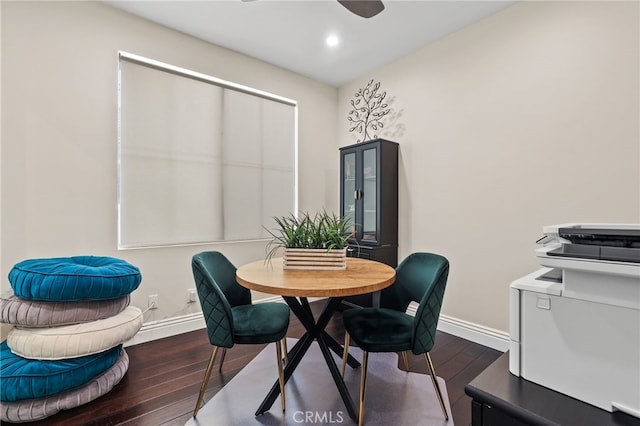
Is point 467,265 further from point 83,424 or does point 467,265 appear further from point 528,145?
point 83,424

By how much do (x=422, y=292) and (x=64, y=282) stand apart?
213 cm

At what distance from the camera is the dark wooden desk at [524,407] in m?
0.72

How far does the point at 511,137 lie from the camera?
2.39 m

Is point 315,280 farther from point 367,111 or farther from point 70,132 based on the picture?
point 367,111

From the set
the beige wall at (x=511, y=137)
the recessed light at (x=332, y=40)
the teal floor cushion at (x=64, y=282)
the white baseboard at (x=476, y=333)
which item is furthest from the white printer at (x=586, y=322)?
the recessed light at (x=332, y=40)

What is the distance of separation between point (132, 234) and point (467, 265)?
298cm

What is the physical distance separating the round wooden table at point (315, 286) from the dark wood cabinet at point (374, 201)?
39.8 inches

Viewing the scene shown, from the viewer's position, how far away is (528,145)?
2.30 metres

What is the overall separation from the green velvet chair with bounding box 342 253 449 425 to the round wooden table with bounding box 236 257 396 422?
17 centimetres

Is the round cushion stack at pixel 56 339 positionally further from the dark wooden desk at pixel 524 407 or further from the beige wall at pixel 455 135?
the dark wooden desk at pixel 524 407

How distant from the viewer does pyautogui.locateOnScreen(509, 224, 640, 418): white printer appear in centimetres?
72

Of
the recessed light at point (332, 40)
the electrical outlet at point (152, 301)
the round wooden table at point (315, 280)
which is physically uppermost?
the recessed light at point (332, 40)

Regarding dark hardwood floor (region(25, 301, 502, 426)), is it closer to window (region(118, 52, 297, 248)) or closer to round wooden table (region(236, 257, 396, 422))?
round wooden table (region(236, 257, 396, 422))

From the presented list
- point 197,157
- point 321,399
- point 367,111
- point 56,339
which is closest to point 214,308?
point 321,399
